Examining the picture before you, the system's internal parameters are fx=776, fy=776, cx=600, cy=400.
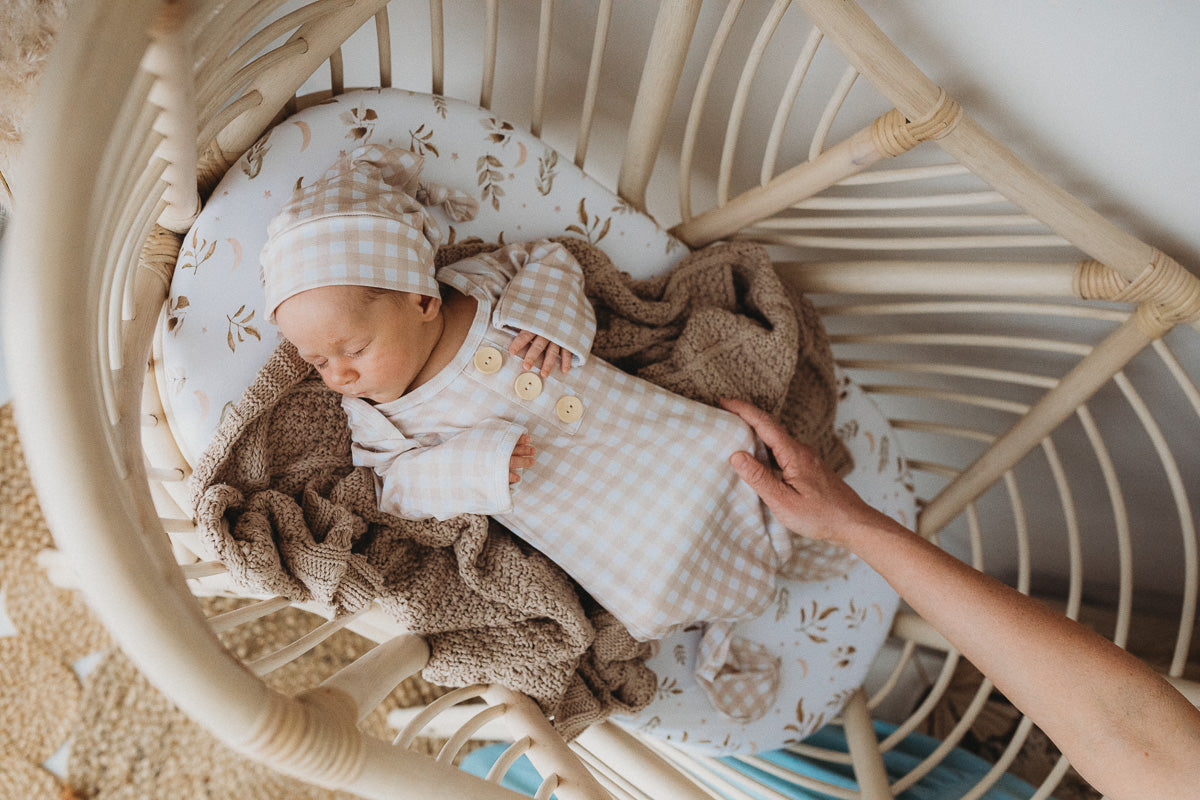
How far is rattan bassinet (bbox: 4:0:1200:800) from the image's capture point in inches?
16.4

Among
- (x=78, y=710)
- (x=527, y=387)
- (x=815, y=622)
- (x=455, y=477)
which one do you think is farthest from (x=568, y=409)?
(x=78, y=710)

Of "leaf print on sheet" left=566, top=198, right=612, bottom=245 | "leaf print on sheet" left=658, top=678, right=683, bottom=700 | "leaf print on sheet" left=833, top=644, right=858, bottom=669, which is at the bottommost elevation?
"leaf print on sheet" left=658, top=678, right=683, bottom=700

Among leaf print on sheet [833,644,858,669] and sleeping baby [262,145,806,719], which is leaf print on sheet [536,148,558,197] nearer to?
sleeping baby [262,145,806,719]

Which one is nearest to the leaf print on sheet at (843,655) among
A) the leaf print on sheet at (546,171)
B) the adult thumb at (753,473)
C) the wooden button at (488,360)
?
the adult thumb at (753,473)

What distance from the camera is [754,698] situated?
1071 mm

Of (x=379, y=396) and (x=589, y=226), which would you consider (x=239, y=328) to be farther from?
(x=589, y=226)

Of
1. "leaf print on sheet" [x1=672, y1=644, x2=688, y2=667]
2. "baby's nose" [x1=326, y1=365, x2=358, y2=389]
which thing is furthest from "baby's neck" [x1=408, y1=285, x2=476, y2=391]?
"leaf print on sheet" [x1=672, y1=644, x2=688, y2=667]

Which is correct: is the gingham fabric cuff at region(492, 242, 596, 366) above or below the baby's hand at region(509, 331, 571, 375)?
above

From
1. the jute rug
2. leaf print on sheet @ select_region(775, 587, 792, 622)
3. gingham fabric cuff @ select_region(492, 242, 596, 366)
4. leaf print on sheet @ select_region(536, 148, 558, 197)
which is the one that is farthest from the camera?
the jute rug

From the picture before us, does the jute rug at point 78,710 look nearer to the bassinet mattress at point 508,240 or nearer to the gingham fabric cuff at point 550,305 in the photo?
the bassinet mattress at point 508,240

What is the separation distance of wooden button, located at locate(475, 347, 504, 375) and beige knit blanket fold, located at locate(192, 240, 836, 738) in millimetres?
137

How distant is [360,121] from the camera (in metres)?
0.90

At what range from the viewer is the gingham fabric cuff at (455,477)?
82cm

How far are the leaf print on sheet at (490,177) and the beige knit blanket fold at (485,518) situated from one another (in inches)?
2.5
